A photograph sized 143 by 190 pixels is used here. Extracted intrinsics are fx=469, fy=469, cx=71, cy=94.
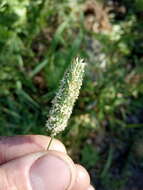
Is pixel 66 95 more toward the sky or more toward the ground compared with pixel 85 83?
more toward the sky

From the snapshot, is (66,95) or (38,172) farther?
(38,172)

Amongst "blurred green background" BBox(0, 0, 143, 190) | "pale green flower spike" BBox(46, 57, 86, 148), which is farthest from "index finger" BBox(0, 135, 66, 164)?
"blurred green background" BBox(0, 0, 143, 190)

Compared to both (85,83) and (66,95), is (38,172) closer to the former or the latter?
(66,95)

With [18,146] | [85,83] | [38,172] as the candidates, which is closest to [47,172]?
[38,172]

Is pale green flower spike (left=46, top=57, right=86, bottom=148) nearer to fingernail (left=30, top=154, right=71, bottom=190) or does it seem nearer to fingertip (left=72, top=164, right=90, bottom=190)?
fingernail (left=30, top=154, right=71, bottom=190)

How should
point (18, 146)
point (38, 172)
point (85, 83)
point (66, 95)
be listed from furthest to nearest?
1. point (85, 83)
2. point (18, 146)
3. point (38, 172)
4. point (66, 95)

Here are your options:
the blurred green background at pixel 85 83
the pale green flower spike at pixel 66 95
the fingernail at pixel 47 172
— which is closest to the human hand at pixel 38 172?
the fingernail at pixel 47 172

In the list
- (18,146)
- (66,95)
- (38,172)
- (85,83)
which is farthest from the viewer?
(85,83)
